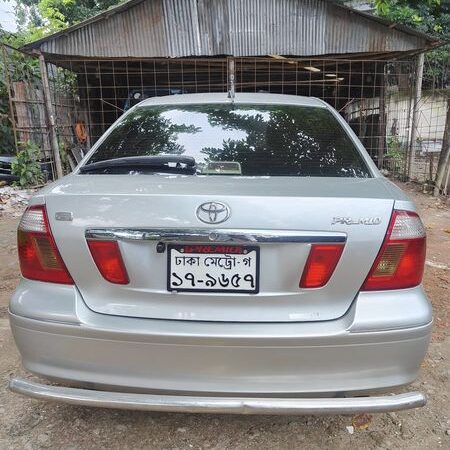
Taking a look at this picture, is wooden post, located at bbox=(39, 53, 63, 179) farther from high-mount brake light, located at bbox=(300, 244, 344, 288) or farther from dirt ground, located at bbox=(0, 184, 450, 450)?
high-mount brake light, located at bbox=(300, 244, 344, 288)

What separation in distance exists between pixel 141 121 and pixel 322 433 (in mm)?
1984

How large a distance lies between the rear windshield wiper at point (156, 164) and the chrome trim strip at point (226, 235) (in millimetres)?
483

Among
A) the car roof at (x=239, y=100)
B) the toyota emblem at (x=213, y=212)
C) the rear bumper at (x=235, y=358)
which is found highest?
the car roof at (x=239, y=100)

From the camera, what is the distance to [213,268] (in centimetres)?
166

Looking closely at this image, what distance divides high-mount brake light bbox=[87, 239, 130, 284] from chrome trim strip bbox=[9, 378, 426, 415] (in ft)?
1.41

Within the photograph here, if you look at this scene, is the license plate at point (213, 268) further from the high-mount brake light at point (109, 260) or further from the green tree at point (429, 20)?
the green tree at point (429, 20)

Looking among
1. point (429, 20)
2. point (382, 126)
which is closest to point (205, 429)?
point (382, 126)

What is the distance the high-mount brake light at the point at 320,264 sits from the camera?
5.33ft

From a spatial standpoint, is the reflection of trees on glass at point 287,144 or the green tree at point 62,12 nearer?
the reflection of trees on glass at point 287,144

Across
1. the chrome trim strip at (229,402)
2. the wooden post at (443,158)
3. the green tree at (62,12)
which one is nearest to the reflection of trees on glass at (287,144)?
the chrome trim strip at (229,402)

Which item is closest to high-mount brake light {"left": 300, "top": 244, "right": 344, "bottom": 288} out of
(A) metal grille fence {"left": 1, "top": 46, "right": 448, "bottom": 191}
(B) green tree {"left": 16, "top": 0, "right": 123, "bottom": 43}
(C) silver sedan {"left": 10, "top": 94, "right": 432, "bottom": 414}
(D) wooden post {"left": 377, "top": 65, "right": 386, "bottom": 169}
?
(C) silver sedan {"left": 10, "top": 94, "right": 432, "bottom": 414}

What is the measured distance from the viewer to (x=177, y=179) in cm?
189

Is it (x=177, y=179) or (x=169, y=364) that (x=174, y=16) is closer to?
(x=177, y=179)

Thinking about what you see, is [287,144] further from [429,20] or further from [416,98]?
[429,20]
